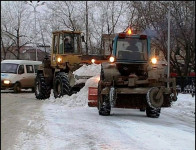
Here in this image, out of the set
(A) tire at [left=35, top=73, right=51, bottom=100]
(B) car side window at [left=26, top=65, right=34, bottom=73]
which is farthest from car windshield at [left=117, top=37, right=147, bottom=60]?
(B) car side window at [left=26, top=65, right=34, bottom=73]

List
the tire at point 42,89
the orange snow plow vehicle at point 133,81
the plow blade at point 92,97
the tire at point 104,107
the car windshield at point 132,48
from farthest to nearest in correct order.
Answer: the tire at point 42,89 → the plow blade at point 92,97 → the car windshield at point 132,48 → the tire at point 104,107 → the orange snow plow vehicle at point 133,81

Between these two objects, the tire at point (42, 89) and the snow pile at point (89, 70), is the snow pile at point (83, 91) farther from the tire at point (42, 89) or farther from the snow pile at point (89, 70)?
the tire at point (42, 89)

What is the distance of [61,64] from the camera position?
666 inches

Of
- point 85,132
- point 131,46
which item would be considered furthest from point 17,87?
point 85,132

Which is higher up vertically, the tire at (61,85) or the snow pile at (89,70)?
the snow pile at (89,70)

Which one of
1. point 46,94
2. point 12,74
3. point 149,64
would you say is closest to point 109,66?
point 149,64

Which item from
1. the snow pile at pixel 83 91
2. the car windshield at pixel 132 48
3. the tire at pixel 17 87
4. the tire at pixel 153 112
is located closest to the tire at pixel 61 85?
the snow pile at pixel 83 91

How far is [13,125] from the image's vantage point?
995 cm

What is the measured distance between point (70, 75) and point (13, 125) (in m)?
6.17

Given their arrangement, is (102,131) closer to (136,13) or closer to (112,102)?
(112,102)

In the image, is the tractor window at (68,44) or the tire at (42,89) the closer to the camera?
the tractor window at (68,44)

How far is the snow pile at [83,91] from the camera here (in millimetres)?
14095

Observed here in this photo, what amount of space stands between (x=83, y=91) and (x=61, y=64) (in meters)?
2.76

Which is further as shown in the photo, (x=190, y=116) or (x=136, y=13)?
(x=136, y=13)
